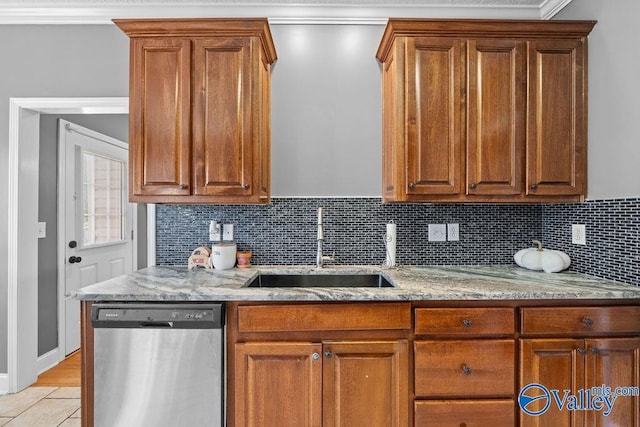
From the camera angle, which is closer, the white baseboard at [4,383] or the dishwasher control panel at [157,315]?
the dishwasher control panel at [157,315]

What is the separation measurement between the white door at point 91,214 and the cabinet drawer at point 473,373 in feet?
10.1

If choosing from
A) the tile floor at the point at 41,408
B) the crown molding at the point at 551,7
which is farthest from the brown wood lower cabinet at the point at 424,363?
the crown molding at the point at 551,7

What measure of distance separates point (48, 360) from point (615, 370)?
3.88 meters

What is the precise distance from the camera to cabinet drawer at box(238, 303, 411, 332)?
165 cm

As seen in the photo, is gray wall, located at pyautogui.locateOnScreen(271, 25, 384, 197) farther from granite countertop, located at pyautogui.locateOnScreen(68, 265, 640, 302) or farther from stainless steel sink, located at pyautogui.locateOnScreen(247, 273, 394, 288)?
granite countertop, located at pyautogui.locateOnScreen(68, 265, 640, 302)

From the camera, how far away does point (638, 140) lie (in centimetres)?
174

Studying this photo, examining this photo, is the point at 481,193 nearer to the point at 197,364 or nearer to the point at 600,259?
the point at 600,259

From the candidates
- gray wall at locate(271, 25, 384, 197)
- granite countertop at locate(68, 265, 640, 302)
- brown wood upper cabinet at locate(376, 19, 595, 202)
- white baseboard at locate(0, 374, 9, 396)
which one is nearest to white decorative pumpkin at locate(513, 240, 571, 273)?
granite countertop at locate(68, 265, 640, 302)

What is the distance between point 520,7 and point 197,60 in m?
2.18

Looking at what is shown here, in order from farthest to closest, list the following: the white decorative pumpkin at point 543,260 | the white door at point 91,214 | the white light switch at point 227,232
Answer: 1. the white door at point 91,214
2. the white light switch at point 227,232
3. the white decorative pumpkin at point 543,260

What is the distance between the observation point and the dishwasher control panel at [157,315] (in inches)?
63.7

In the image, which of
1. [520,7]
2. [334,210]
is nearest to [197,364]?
[334,210]

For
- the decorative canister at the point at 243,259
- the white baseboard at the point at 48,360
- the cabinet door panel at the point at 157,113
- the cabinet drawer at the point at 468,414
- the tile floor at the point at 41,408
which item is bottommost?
the tile floor at the point at 41,408

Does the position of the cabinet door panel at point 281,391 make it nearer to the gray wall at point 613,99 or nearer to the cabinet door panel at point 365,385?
the cabinet door panel at point 365,385
